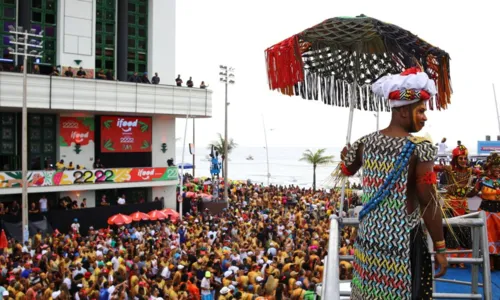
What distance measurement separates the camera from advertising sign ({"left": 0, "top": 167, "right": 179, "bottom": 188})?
24953mm

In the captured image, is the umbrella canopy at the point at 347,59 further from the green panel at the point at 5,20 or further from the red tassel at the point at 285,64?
the green panel at the point at 5,20

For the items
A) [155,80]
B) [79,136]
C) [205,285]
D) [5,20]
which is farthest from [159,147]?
[205,285]

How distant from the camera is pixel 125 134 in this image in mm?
31141

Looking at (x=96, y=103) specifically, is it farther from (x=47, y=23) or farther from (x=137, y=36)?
(x=137, y=36)

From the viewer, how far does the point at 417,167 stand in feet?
10.0

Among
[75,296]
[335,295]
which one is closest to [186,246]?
[75,296]

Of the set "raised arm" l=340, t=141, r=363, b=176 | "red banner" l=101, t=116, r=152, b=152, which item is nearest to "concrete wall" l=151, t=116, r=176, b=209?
"red banner" l=101, t=116, r=152, b=152

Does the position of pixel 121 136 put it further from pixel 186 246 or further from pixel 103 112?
pixel 186 246

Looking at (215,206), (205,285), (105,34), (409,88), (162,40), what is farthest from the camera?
(162,40)

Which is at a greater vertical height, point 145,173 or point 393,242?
point 393,242

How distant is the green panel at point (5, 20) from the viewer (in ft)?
89.3

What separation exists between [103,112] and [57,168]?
14.0 ft

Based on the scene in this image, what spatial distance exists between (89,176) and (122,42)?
28.2 ft

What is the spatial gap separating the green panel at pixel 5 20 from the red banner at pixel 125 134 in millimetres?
6220
